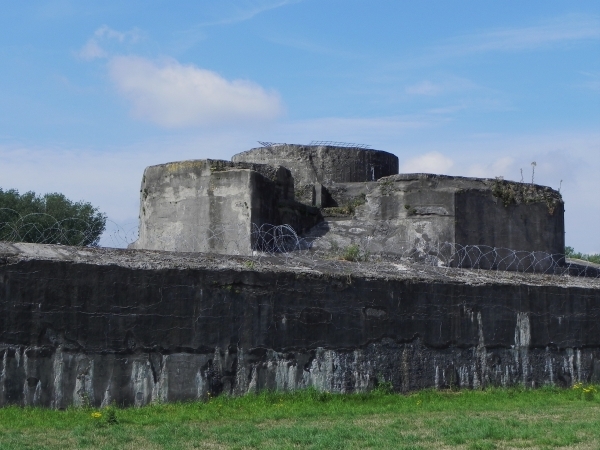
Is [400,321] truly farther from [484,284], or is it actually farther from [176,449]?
[176,449]

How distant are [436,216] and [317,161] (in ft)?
9.07

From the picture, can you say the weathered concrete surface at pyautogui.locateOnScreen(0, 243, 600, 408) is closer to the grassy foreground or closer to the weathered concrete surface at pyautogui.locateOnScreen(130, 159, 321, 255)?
the grassy foreground

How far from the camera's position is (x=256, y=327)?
932cm

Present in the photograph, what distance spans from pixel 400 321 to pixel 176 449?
4.18m

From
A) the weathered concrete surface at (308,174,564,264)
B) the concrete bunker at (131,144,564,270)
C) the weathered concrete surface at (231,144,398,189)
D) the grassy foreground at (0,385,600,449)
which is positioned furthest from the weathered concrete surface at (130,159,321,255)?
the grassy foreground at (0,385,600,449)

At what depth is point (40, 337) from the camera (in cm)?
816

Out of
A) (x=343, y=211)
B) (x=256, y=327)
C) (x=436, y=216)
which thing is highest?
(x=343, y=211)

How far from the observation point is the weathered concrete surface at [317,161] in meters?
16.0

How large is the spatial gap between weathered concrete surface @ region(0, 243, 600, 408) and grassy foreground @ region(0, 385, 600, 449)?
9.8 inches

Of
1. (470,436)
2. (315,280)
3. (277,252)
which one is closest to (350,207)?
(277,252)

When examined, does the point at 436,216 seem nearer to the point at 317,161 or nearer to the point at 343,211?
the point at 343,211

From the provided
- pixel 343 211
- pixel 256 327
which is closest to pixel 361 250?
pixel 343 211

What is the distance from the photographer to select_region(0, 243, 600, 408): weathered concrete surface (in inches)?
323

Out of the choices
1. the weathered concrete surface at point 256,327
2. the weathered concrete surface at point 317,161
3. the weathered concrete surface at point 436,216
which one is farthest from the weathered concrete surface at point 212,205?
the weathered concrete surface at point 256,327
